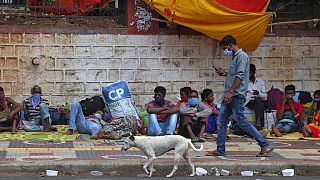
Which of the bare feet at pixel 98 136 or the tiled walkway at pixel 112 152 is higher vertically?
the bare feet at pixel 98 136

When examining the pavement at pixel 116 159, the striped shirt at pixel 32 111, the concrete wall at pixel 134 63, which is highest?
the concrete wall at pixel 134 63

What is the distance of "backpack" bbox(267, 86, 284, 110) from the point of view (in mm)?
13527

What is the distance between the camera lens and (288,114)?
1298cm

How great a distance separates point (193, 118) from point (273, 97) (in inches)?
91.2

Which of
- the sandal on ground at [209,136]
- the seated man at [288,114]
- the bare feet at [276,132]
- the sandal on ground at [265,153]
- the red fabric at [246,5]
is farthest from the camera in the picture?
the red fabric at [246,5]

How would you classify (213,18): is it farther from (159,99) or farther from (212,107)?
(159,99)

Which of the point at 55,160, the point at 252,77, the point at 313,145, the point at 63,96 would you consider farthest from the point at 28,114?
the point at 313,145

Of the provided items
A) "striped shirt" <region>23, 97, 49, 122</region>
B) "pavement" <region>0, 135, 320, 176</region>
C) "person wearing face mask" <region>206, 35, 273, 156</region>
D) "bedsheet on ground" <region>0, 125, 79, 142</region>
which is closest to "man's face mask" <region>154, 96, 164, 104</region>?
"pavement" <region>0, 135, 320, 176</region>

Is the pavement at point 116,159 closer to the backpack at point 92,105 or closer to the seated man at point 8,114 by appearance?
the seated man at point 8,114

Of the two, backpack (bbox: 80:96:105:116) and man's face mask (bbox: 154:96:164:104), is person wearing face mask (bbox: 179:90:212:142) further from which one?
backpack (bbox: 80:96:105:116)

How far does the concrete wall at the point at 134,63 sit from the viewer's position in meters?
13.3

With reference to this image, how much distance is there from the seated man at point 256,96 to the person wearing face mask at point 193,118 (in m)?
1.25

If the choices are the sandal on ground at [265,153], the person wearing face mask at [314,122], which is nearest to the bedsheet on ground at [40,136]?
the sandal on ground at [265,153]

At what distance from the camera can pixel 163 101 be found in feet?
39.8
